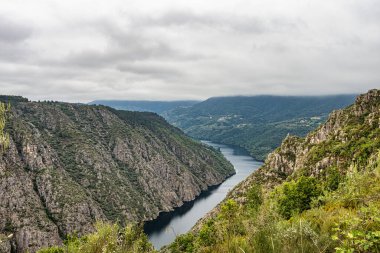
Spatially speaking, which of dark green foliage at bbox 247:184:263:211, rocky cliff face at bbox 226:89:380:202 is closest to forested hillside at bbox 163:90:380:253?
rocky cliff face at bbox 226:89:380:202

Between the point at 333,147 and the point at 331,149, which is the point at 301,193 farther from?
the point at 333,147

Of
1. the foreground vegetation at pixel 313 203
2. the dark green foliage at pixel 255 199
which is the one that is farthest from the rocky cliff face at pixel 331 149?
the dark green foliage at pixel 255 199

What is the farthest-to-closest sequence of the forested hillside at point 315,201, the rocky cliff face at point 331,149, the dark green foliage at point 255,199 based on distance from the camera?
the rocky cliff face at point 331,149 < the dark green foliage at point 255,199 < the forested hillside at point 315,201

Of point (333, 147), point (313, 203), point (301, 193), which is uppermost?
point (313, 203)

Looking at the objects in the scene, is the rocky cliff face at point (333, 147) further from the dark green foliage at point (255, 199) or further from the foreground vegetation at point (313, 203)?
the dark green foliage at point (255, 199)

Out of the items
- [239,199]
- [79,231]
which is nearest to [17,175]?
[79,231]

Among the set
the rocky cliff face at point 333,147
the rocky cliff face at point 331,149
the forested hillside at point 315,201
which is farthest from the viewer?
the rocky cliff face at point 333,147

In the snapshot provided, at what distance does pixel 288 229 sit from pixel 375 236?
2.37m

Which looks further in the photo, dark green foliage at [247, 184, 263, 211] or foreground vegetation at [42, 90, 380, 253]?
dark green foliage at [247, 184, 263, 211]

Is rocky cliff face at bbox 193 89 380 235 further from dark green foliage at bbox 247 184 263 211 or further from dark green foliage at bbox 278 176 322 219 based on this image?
dark green foliage at bbox 278 176 322 219

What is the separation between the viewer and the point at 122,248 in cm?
1376

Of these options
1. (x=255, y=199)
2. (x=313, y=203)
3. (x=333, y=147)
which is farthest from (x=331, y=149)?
(x=313, y=203)

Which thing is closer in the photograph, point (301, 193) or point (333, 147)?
point (301, 193)

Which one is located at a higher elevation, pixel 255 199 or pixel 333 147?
pixel 333 147
